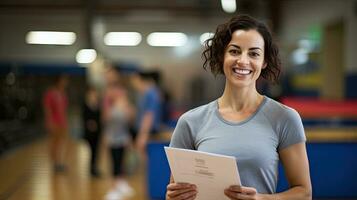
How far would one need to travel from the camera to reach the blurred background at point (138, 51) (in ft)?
41.3

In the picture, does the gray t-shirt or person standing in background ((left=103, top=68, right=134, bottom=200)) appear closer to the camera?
the gray t-shirt

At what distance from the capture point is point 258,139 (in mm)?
1655

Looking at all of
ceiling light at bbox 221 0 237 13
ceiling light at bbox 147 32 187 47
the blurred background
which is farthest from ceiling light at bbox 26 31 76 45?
ceiling light at bbox 221 0 237 13

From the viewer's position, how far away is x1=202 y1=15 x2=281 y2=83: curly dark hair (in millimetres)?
1734

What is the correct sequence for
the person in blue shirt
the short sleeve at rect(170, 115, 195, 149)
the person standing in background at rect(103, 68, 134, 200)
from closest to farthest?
1. the short sleeve at rect(170, 115, 195, 149)
2. the person standing in background at rect(103, 68, 134, 200)
3. the person in blue shirt

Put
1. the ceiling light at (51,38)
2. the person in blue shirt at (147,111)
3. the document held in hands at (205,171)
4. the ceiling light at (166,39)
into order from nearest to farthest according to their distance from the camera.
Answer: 1. the document held in hands at (205,171)
2. the person in blue shirt at (147,111)
3. the ceiling light at (51,38)
4. the ceiling light at (166,39)

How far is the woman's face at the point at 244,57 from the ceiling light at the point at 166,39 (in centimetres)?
1596

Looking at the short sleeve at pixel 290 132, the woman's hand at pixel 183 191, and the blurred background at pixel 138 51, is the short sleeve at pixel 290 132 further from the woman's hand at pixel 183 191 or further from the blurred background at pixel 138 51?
the blurred background at pixel 138 51

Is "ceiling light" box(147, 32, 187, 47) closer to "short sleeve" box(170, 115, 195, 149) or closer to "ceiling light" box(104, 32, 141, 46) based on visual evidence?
"ceiling light" box(104, 32, 141, 46)

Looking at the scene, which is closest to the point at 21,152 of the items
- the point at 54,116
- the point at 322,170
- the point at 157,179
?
the point at 54,116

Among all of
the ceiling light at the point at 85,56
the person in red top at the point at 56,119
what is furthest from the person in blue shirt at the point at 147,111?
the ceiling light at the point at 85,56

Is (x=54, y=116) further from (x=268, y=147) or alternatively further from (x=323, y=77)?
(x=323, y=77)

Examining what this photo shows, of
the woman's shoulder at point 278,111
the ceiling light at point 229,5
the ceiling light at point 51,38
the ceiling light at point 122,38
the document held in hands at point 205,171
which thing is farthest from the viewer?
the ceiling light at point 122,38

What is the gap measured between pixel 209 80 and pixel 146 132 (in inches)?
457
